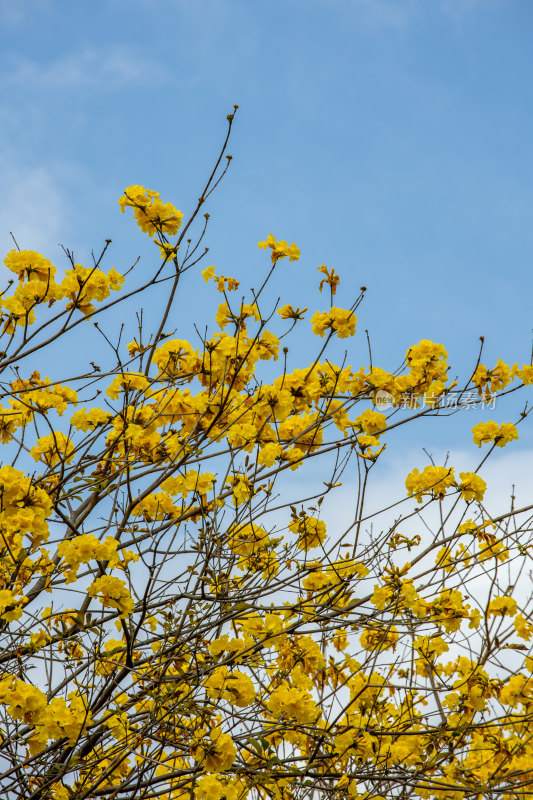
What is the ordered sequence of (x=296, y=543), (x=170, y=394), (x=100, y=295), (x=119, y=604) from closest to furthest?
(x=119, y=604) → (x=100, y=295) → (x=296, y=543) → (x=170, y=394)

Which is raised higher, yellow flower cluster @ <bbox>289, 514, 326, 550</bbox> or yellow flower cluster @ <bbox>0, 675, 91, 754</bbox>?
yellow flower cluster @ <bbox>289, 514, 326, 550</bbox>

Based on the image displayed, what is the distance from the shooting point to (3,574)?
326 centimetres

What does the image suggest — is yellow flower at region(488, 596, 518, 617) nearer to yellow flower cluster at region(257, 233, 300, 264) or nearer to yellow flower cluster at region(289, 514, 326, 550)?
yellow flower cluster at region(289, 514, 326, 550)

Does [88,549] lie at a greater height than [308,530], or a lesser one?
lesser

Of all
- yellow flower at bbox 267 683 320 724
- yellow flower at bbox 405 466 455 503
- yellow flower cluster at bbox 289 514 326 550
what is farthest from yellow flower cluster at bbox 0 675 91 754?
yellow flower at bbox 405 466 455 503

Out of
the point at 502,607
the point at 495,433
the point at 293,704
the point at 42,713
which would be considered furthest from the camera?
the point at 502,607

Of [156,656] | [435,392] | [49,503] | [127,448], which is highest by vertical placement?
[435,392]

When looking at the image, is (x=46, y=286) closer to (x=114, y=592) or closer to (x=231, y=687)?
(x=114, y=592)

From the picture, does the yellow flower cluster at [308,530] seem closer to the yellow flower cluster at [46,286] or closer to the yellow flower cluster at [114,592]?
the yellow flower cluster at [114,592]

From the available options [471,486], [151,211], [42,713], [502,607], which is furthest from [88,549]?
[502,607]

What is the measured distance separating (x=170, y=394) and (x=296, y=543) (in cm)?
98

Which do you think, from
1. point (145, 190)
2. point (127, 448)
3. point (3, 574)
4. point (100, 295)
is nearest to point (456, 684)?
point (127, 448)

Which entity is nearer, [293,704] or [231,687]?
[231,687]

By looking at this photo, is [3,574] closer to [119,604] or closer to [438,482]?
[119,604]
